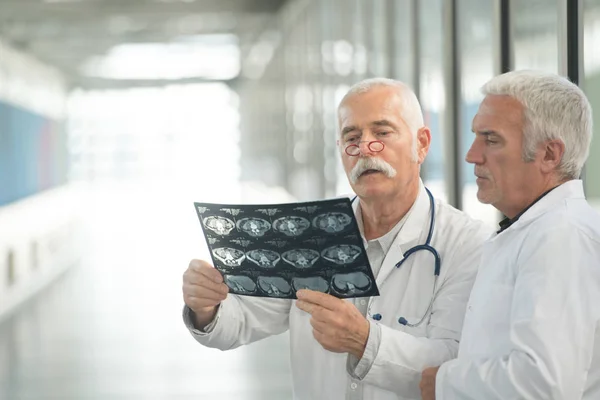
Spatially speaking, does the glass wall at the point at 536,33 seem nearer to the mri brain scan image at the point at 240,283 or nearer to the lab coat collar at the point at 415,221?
the lab coat collar at the point at 415,221

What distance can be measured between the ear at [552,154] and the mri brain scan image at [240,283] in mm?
717

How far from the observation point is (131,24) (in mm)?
16672

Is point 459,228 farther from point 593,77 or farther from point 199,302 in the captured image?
point 593,77

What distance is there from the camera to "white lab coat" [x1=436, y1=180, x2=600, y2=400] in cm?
152

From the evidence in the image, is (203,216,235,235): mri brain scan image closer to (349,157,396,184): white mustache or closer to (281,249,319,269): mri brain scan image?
(281,249,319,269): mri brain scan image

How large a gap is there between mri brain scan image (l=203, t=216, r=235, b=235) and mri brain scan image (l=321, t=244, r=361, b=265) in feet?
0.76

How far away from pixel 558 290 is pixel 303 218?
0.58m

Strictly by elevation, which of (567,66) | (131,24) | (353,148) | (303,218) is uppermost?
(131,24)

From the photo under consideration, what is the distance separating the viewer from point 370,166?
214cm

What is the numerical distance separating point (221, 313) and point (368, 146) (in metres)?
0.58

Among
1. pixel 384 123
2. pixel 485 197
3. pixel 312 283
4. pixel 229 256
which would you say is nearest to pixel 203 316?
pixel 229 256

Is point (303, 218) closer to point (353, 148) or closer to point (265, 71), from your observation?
point (353, 148)

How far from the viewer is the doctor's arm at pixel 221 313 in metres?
2.17

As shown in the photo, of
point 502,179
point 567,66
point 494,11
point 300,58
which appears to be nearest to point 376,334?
point 502,179
